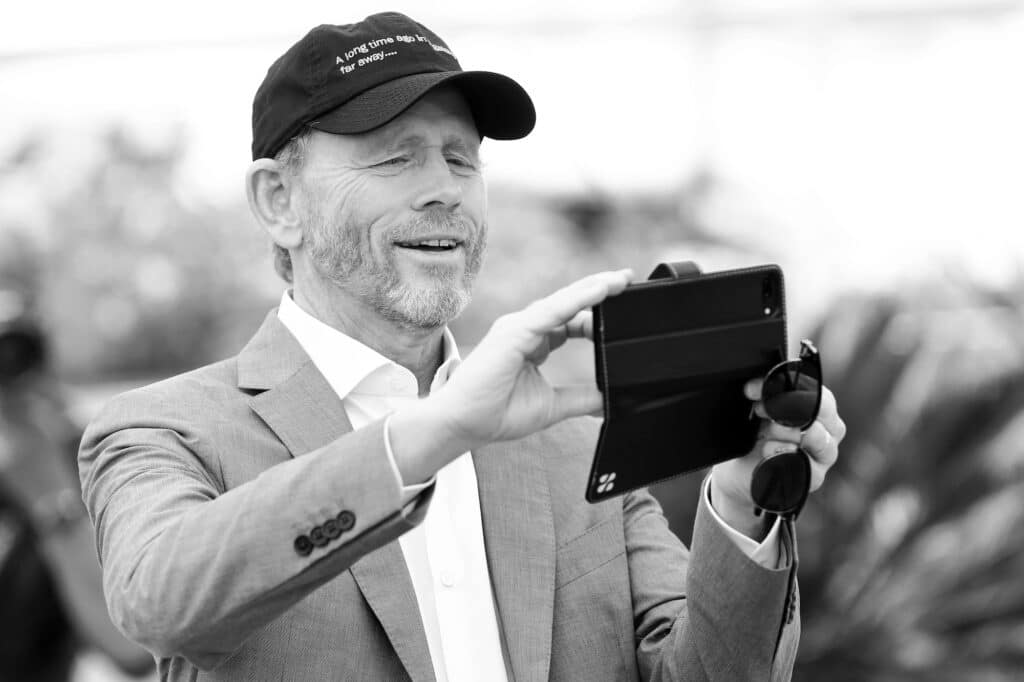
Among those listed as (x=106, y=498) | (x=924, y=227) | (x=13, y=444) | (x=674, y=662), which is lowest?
(x=924, y=227)

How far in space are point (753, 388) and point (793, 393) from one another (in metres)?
0.06

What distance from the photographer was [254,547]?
1413 mm

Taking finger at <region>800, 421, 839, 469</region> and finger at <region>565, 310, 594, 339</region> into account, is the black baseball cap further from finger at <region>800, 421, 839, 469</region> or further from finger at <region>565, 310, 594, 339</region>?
finger at <region>800, 421, 839, 469</region>

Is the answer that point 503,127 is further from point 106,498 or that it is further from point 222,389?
point 106,498

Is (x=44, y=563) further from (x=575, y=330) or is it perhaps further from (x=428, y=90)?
(x=575, y=330)

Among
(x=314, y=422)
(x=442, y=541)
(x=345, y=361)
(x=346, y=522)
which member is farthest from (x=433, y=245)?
(x=346, y=522)

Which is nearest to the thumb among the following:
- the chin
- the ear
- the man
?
the man

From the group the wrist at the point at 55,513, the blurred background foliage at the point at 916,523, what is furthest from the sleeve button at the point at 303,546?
the blurred background foliage at the point at 916,523

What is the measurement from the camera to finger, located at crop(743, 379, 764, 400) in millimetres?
1601

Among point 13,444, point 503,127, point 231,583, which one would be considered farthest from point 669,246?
point 231,583

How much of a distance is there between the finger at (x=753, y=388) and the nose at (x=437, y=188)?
2.01 feet

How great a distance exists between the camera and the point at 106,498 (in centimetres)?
168

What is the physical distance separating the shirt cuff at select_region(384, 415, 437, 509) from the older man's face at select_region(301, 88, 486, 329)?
1.69ft

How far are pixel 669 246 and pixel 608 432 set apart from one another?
3.95 m
